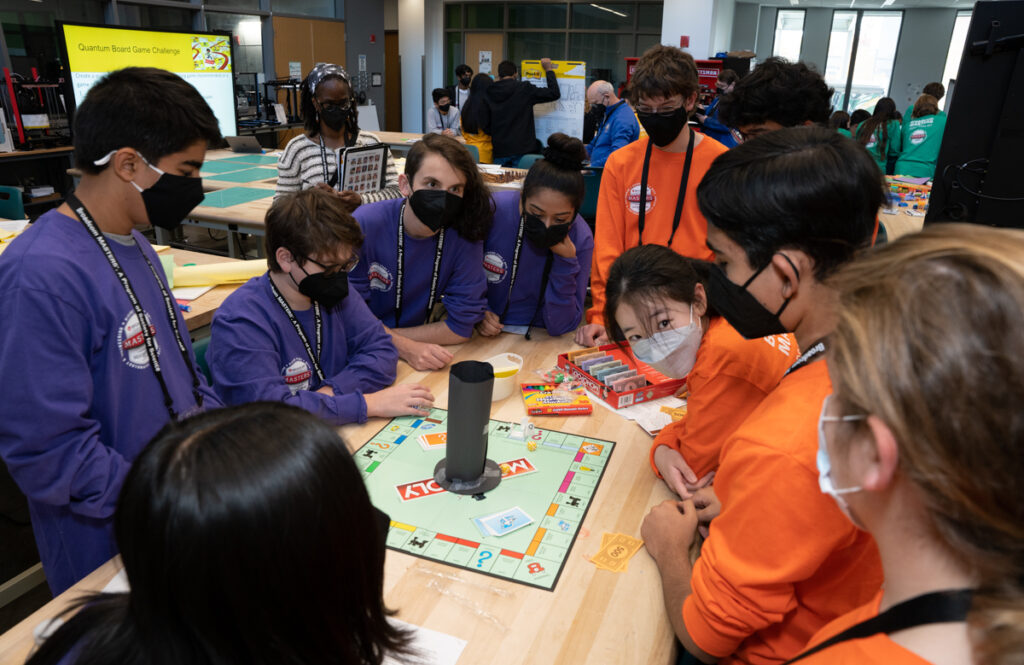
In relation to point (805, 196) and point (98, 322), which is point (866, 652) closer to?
point (805, 196)

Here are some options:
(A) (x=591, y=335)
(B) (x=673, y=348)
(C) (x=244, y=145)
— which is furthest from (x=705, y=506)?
(C) (x=244, y=145)

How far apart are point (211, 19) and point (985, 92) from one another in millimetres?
8751

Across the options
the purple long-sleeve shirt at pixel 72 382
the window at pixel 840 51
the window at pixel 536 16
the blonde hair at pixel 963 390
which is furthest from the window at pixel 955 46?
the purple long-sleeve shirt at pixel 72 382

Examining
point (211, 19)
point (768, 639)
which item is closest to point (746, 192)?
point (768, 639)

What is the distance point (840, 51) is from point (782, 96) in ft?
45.5

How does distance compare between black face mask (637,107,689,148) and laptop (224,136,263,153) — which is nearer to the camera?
black face mask (637,107,689,148)

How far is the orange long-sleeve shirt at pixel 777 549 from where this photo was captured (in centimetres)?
91

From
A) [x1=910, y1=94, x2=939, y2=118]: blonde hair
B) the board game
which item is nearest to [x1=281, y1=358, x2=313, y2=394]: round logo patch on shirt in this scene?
the board game

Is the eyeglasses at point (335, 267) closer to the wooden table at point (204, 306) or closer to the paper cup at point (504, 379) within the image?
the paper cup at point (504, 379)

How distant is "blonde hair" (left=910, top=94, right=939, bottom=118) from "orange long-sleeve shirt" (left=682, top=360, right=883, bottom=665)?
246 inches

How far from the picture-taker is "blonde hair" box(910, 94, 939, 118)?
5887 millimetres

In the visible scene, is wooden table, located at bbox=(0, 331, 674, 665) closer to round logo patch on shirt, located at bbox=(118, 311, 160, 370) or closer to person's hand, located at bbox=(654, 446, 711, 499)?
person's hand, located at bbox=(654, 446, 711, 499)

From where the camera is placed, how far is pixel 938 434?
0.55 m

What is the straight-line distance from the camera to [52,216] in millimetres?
1292
